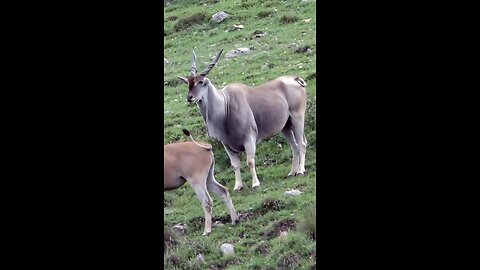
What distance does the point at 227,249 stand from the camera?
23.7 ft

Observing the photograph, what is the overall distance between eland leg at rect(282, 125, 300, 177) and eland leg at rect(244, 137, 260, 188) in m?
0.38

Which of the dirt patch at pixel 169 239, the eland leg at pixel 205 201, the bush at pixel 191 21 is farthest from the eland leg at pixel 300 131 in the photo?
the bush at pixel 191 21

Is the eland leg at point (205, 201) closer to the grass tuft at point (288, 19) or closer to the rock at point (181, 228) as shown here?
the rock at point (181, 228)

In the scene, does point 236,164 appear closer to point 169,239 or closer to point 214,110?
point 214,110

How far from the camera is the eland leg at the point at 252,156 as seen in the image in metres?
9.06

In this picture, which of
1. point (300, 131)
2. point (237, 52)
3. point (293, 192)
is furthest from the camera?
point (237, 52)

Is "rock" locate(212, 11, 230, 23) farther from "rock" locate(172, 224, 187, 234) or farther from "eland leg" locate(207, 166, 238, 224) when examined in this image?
"rock" locate(172, 224, 187, 234)

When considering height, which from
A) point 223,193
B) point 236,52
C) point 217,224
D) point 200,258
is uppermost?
point 200,258

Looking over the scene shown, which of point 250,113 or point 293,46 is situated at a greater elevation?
point 250,113

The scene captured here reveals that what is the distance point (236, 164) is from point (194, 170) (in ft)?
4.23

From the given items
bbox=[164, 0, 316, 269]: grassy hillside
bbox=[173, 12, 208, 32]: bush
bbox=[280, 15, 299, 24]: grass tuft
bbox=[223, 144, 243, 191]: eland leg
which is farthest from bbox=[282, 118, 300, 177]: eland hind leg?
bbox=[173, 12, 208, 32]: bush

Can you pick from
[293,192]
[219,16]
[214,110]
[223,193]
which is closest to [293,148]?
[214,110]
